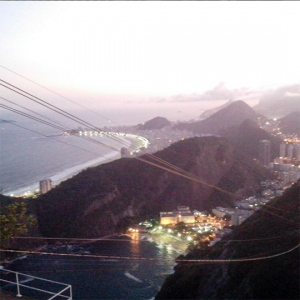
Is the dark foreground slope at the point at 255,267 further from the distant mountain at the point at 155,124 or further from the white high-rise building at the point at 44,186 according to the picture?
the distant mountain at the point at 155,124

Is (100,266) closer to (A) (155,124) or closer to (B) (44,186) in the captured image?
(B) (44,186)

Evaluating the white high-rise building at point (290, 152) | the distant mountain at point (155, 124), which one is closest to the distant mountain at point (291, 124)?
the white high-rise building at point (290, 152)

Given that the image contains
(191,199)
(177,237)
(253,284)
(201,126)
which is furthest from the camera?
(201,126)

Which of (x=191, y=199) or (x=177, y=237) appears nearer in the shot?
(x=177, y=237)

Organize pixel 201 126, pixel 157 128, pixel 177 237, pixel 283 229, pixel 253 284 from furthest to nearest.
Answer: pixel 157 128 < pixel 201 126 < pixel 177 237 < pixel 283 229 < pixel 253 284

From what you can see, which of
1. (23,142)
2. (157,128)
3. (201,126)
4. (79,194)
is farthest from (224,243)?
(157,128)

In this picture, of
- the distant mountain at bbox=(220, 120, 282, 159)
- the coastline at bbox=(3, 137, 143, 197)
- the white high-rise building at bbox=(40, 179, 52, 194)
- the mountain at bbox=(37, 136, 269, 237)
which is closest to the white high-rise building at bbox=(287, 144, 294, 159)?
the distant mountain at bbox=(220, 120, 282, 159)

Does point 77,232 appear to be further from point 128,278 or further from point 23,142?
point 23,142

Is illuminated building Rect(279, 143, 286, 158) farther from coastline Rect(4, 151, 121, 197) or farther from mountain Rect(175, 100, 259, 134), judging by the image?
coastline Rect(4, 151, 121, 197)
